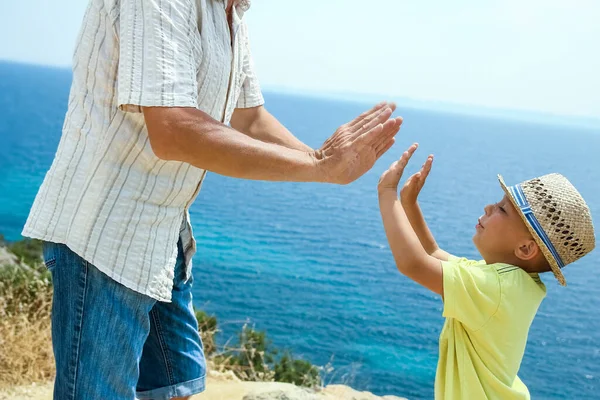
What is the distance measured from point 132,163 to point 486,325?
1054mm

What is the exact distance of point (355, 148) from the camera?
181 cm

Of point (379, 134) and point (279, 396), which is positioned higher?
point (379, 134)

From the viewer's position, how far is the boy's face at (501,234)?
Result: 2.08 metres

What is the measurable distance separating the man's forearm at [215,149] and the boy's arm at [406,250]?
42 cm

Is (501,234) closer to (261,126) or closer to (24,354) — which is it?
(261,126)

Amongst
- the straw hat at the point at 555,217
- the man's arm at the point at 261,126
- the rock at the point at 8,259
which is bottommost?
the rock at the point at 8,259

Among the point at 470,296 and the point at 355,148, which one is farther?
the point at 470,296

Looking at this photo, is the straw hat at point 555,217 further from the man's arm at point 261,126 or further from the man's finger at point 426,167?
the man's arm at point 261,126

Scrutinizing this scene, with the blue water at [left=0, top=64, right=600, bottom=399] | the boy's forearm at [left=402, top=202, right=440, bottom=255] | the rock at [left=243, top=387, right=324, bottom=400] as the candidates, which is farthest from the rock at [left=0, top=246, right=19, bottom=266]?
the boy's forearm at [left=402, top=202, right=440, bottom=255]

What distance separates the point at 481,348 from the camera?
79.7 inches

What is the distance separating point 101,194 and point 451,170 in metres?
56.6

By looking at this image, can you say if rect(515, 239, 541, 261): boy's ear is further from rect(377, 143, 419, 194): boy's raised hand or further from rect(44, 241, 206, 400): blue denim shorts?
rect(44, 241, 206, 400): blue denim shorts

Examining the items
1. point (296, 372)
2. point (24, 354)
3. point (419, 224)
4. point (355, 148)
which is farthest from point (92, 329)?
point (296, 372)

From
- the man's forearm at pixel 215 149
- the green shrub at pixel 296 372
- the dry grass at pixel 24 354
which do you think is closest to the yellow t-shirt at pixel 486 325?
the man's forearm at pixel 215 149
